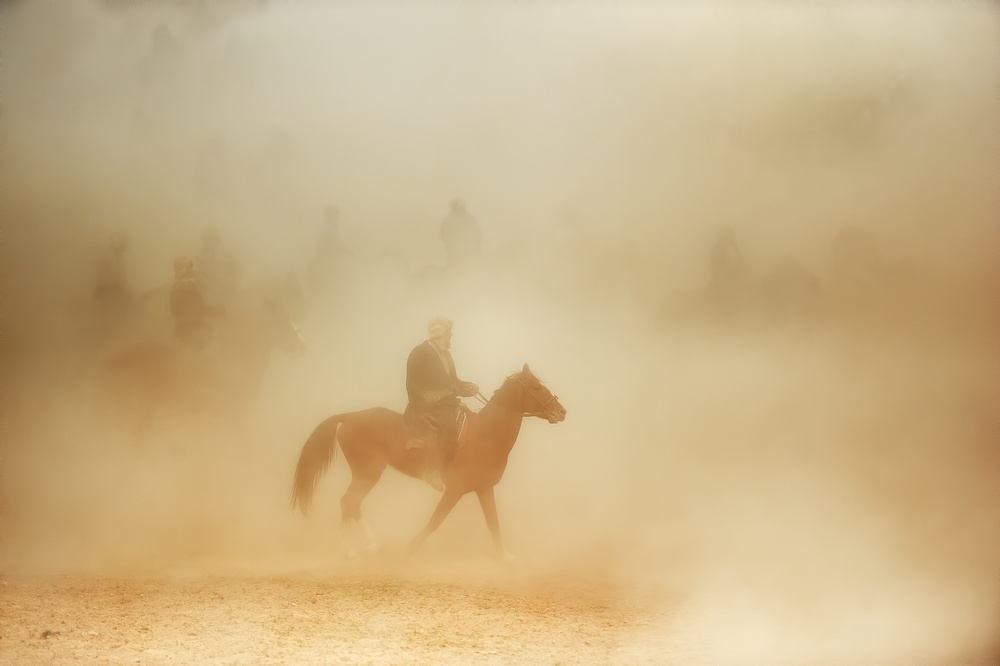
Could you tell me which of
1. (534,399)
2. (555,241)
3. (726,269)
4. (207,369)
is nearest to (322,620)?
(534,399)

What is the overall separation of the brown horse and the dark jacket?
7.5 inches

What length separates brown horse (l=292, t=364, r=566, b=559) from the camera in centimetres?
472

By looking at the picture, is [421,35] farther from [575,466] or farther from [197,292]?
[575,466]

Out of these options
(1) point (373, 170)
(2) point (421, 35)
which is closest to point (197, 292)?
(1) point (373, 170)

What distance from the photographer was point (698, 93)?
5.51 metres

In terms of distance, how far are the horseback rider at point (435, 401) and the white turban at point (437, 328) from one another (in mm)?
66

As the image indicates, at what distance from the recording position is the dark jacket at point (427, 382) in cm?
480

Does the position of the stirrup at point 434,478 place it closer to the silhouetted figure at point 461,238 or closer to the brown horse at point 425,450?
the brown horse at point 425,450

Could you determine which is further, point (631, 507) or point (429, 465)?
point (631, 507)

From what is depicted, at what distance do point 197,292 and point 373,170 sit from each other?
1676 millimetres

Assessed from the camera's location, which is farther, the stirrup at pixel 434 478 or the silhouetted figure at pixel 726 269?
the silhouetted figure at pixel 726 269

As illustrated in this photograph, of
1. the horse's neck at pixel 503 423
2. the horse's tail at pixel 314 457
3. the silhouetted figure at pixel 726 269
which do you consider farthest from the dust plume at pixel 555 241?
the horse's neck at pixel 503 423

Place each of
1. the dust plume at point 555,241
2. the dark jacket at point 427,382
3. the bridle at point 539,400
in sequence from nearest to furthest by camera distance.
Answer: the bridle at point 539,400, the dark jacket at point 427,382, the dust plume at point 555,241

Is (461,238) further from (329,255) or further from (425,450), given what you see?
(425,450)
